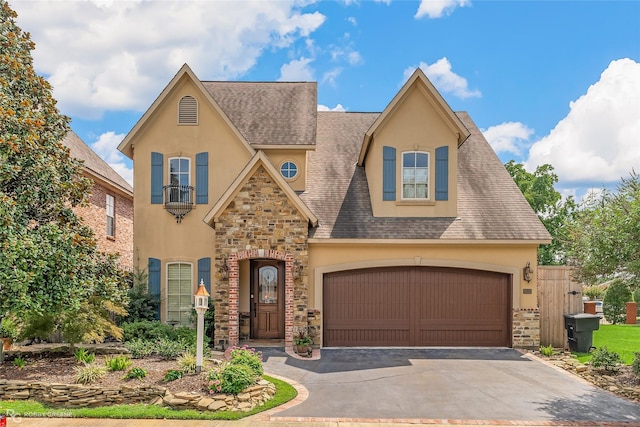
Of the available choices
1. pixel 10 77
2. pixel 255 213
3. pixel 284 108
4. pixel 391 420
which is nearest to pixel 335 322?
pixel 255 213

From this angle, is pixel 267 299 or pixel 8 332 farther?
pixel 267 299

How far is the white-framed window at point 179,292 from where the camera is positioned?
15.1m

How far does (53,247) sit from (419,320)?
9839mm

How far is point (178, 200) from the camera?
15.4 meters

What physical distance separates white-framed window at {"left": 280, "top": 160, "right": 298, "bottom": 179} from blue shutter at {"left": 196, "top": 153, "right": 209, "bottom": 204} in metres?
2.45

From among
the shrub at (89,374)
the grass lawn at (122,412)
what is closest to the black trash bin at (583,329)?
the grass lawn at (122,412)

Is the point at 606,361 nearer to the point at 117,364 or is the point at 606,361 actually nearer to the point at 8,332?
the point at 117,364

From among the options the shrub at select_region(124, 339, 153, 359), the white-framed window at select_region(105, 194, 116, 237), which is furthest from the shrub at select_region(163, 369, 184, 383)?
the white-framed window at select_region(105, 194, 116, 237)

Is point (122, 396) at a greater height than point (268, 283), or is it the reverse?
point (268, 283)

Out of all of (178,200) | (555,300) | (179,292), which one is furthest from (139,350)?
(555,300)

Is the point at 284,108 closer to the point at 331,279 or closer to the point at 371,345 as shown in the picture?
the point at 331,279

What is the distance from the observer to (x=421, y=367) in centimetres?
1182

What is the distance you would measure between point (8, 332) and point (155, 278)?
408 cm

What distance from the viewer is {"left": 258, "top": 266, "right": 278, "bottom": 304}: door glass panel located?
14.9m
